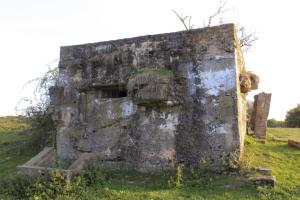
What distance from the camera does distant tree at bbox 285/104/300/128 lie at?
21250 millimetres

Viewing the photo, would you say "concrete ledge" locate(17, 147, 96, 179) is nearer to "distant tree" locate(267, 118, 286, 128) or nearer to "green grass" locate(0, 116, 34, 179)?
"green grass" locate(0, 116, 34, 179)

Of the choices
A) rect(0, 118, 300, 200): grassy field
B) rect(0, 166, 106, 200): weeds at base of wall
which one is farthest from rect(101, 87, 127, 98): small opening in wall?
rect(0, 166, 106, 200): weeds at base of wall

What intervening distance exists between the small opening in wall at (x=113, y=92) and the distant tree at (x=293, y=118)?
13.5 metres

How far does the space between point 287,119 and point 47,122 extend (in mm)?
13619

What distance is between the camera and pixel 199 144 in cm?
912

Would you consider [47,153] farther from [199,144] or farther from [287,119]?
[287,119]

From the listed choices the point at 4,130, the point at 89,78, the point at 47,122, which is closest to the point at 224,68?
the point at 89,78

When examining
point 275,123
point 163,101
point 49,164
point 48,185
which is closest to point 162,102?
point 163,101

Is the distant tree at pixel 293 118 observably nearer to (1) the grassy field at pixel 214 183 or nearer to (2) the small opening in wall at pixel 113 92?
(1) the grassy field at pixel 214 183

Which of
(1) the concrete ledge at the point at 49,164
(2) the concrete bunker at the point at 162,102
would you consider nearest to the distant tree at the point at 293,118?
(2) the concrete bunker at the point at 162,102

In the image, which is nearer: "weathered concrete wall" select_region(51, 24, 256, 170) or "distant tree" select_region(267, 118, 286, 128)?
"weathered concrete wall" select_region(51, 24, 256, 170)

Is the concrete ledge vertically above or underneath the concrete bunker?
underneath

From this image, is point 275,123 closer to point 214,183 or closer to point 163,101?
point 163,101

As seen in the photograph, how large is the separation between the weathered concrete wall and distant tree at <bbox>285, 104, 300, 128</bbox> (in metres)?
12.8
